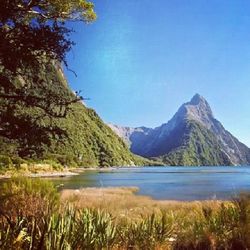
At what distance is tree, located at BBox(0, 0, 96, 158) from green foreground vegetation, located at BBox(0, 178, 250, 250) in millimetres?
1904

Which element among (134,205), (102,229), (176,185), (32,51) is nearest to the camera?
(102,229)

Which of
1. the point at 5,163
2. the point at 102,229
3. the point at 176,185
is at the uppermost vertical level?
the point at 5,163

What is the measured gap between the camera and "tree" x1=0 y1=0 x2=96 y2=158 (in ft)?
33.5

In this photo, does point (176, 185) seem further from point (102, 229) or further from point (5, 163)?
point (102, 229)

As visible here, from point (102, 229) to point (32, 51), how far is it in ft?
18.1

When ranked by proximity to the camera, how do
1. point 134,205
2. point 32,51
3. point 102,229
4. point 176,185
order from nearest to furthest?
1. point 102,229
2. point 32,51
3. point 134,205
4. point 176,185

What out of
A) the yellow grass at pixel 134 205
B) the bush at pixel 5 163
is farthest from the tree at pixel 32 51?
the bush at pixel 5 163

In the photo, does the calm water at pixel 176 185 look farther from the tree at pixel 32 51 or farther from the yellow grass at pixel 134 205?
the tree at pixel 32 51

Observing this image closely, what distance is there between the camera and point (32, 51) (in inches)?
435

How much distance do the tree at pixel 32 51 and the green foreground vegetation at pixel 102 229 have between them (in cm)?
190

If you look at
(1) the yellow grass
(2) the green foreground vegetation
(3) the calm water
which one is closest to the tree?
(2) the green foreground vegetation

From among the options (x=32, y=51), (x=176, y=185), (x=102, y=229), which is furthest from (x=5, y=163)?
(x=102, y=229)

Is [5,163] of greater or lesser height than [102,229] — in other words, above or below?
above

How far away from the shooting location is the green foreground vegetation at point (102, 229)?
237 inches
